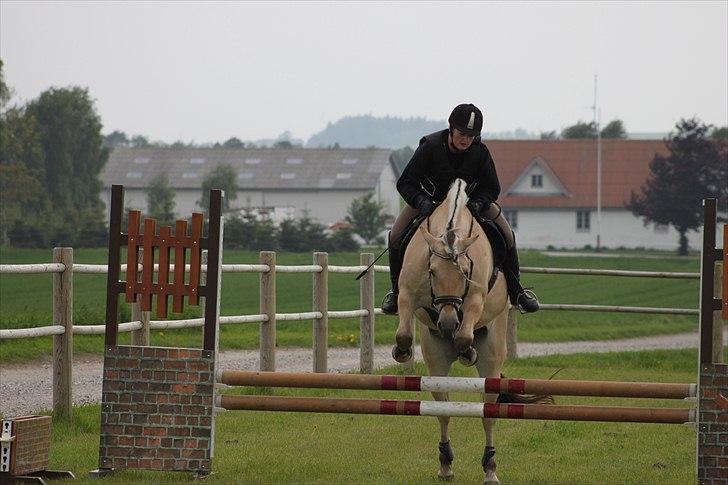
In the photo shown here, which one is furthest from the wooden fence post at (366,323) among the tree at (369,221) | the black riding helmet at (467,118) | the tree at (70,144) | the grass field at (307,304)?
the tree at (70,144)

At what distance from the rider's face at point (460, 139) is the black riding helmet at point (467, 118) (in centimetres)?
6

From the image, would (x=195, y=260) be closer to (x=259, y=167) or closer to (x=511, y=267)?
(x=511, y=267)

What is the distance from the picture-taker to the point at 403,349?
866cm

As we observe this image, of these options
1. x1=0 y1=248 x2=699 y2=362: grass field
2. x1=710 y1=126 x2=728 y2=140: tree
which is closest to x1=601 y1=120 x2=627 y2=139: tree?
x1=710 y1=126 x2=728 y2=140: tree

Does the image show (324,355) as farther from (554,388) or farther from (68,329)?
(554,388)

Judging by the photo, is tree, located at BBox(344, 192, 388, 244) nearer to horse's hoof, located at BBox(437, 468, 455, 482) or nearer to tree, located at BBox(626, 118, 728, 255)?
tree, located at BBox(626, 118, 728, 255)

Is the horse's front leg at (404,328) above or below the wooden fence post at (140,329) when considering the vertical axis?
above

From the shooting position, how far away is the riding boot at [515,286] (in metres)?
9.67

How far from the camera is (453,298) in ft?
27.0

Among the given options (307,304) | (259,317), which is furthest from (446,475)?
(307,304)

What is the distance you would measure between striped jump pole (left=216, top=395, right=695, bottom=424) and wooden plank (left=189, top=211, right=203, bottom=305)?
2.75 feet

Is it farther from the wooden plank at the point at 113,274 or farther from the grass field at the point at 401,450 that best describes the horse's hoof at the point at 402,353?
the wooden plank at the point at 113,274

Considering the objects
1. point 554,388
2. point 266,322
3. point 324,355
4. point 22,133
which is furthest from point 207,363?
point 22,133

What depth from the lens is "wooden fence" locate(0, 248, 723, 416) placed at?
1148cm
